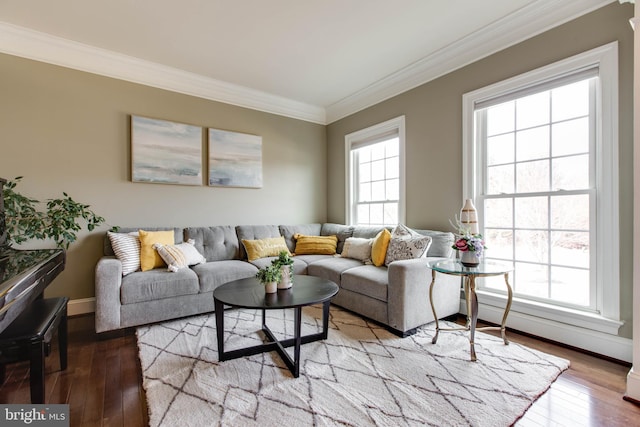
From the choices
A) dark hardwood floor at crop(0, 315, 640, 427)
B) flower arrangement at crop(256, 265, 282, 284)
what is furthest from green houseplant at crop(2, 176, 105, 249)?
flower arrangement at crop(256, 265, 282, 284)

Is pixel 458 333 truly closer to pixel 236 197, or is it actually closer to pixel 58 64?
pixel 236 197

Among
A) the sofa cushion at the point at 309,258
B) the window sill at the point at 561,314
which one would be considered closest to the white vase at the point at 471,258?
the window sill at the point at 561,314

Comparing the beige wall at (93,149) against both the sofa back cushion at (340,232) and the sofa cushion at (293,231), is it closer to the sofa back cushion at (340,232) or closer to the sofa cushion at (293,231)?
the sofa cushion at (293,231)

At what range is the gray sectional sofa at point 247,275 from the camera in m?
2.38

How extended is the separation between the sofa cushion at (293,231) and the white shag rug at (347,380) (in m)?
1.64

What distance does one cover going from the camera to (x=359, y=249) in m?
3.34

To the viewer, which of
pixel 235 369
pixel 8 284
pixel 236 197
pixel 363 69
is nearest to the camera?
pixel 8 284

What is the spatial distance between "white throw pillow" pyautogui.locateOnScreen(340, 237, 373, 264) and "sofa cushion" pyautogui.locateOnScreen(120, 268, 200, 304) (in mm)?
1689

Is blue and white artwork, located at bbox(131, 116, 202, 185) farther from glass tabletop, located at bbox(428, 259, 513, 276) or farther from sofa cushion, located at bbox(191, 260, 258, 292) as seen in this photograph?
glass tabletop, located at bbox(428, 259, 513, 276)

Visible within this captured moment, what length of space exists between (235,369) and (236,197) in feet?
8.27

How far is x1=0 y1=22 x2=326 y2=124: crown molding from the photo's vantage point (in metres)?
2.75

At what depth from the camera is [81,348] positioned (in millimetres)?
2264

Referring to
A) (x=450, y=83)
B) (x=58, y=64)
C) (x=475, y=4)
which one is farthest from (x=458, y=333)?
(x=58, y=64)

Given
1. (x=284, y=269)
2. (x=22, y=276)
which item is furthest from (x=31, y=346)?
(x=284, y=269)
